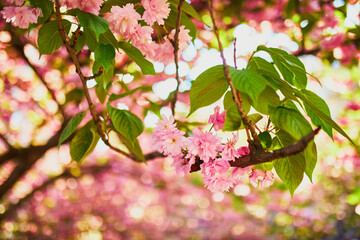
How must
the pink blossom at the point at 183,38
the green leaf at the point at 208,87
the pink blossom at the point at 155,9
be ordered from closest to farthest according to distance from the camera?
Result: the green leaf at the point at 208,87 < the pink blossom at the point at 155,9 < the pink blossom at the point at 183,38

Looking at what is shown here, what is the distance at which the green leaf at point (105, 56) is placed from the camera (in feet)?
1.94

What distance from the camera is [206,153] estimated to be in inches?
22.8

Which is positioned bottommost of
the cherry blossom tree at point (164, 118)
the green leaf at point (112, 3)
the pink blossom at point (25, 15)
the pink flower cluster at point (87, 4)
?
the cherry blossom tree at point (164, 118)

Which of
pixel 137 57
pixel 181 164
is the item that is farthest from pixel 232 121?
pixel 137 57

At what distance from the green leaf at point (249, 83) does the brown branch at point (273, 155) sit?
89 mm

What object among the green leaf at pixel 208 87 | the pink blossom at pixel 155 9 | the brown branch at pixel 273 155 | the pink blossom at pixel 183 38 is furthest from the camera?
the pink blossom at pixel 183 38

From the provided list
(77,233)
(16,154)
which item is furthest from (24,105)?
(77,233)

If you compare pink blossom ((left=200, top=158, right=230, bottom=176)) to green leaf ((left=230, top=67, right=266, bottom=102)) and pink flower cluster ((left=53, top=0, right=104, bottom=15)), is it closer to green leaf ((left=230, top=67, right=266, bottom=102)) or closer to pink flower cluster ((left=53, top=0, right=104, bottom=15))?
green leaf ((left=230, top=67, right=266, bottom=102))

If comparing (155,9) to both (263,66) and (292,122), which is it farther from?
(292,122)

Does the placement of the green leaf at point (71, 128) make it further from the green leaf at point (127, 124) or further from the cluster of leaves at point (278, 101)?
the cluster of leaves at point (278, 101)

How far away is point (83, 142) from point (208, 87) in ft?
1.39

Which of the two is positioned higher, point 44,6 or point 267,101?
point 44,6

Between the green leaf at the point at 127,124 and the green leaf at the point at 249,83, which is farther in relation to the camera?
the green leaf at the point at 127,124

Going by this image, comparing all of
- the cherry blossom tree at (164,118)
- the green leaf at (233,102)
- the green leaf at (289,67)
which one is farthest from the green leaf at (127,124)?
the green leaf at (289,67)
